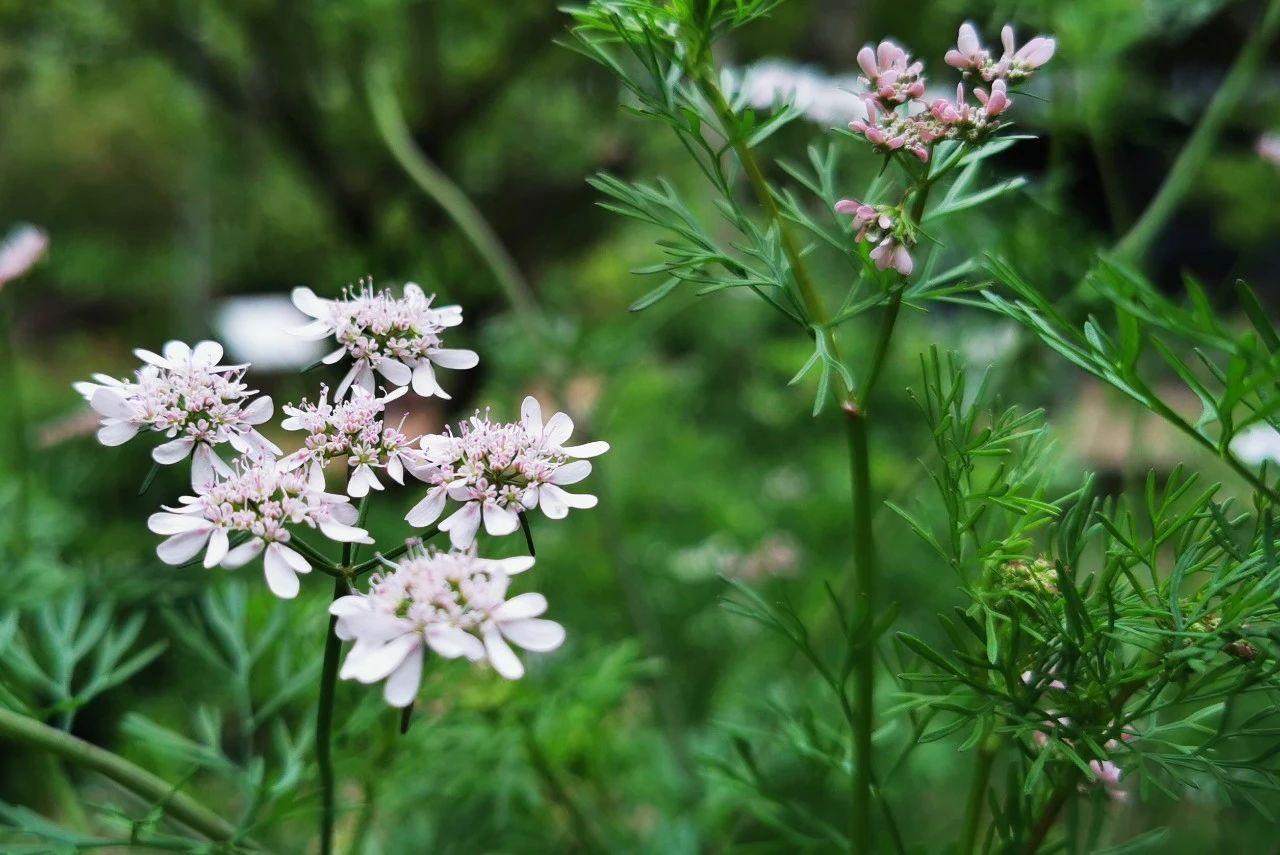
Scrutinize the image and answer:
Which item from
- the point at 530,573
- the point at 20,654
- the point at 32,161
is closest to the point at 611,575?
the point at 530,573

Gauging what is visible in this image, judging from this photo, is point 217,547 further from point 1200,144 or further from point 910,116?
point 1200,144

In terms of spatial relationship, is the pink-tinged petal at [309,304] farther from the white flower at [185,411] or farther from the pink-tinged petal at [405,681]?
the pink-tinged petal at [405,681]

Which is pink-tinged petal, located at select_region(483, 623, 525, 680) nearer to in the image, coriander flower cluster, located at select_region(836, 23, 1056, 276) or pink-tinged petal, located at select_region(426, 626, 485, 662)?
pink-tinged petal, located at select_region(426, 626, 485, 662)

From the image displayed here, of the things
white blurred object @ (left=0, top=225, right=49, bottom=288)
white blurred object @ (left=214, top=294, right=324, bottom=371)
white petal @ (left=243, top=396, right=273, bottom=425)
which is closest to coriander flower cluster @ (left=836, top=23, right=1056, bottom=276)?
white petal @ (left=243, top=396, right=273, bottom=425)

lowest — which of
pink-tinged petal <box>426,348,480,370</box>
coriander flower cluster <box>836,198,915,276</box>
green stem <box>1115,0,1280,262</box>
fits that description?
coriander flower cluster <box>836,198,915,276</box>

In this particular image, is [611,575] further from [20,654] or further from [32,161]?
[32,161]

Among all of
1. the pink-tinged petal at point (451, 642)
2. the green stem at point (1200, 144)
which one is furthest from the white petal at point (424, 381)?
the green stem at point (1200, 144)
